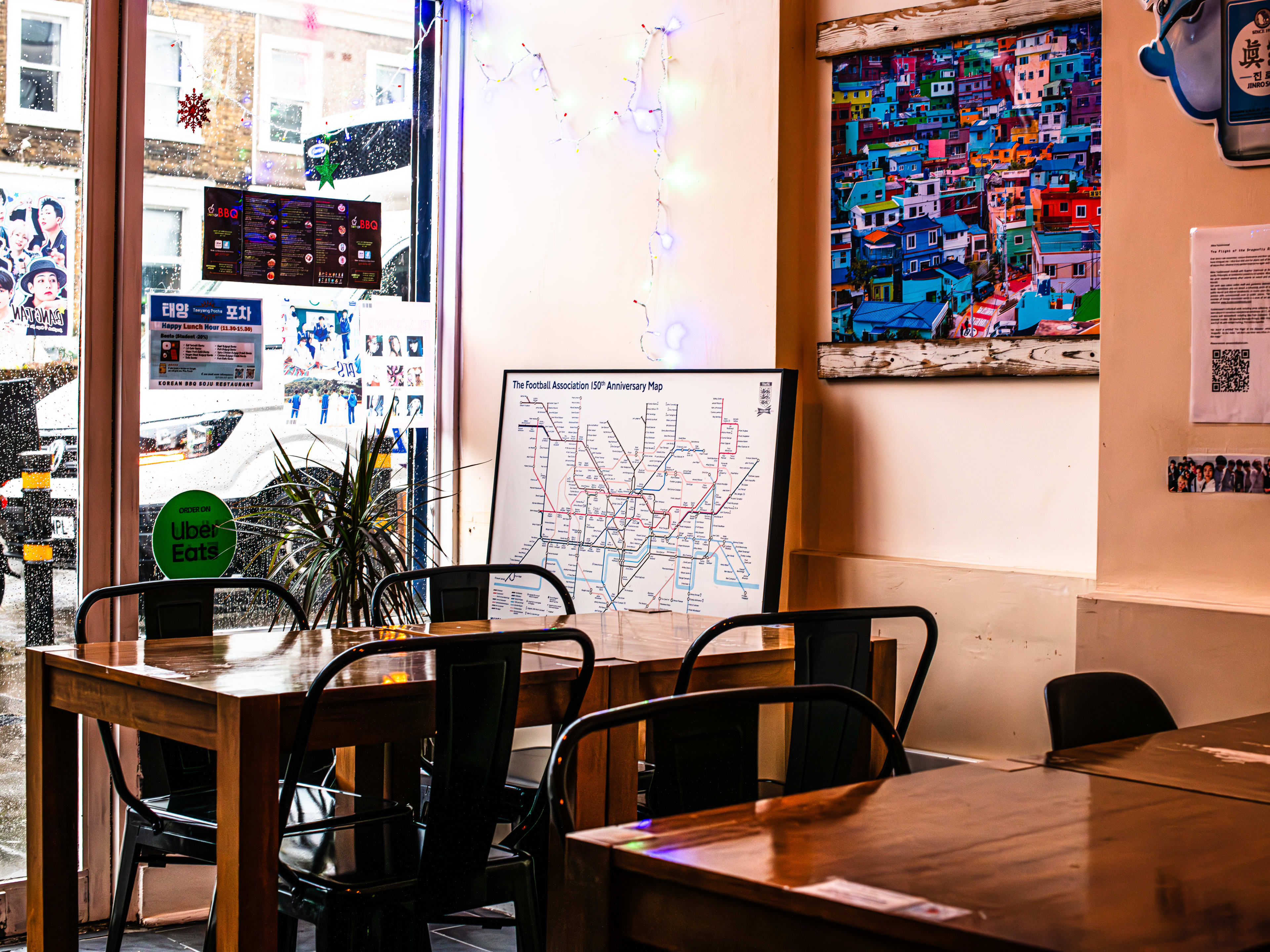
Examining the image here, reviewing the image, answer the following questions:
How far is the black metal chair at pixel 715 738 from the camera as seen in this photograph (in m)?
1.85

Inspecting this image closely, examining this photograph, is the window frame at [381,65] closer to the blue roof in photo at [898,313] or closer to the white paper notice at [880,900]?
the blue roof in photo at [898,313]

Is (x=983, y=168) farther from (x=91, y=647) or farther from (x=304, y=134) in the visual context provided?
(x=91, y=647)

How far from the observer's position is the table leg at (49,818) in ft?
9.70

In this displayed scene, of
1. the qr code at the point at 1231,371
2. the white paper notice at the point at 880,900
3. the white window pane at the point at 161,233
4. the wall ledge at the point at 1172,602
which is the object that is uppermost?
the white window pane at the point at 161,233

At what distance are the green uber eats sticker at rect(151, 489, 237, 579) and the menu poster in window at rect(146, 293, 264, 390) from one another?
0.37 m

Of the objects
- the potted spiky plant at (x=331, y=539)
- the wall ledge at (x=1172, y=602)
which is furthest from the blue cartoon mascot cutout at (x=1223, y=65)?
the potted spiky plant at (x=331, y=539)

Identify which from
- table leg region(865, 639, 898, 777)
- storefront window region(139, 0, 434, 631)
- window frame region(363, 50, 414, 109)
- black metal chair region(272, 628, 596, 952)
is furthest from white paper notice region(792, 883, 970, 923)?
window frame region(363, 50, 414, 109)

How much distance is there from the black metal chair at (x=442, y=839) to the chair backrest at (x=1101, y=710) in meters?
0.95

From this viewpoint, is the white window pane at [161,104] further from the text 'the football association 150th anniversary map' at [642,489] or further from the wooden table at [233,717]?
the wooden table at [233,717]

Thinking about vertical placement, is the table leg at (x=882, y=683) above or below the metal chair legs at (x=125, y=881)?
above

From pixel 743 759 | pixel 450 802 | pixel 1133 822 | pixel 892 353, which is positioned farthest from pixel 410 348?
pixel 1133 822

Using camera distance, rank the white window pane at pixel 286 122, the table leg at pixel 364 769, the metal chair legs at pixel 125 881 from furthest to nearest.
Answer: the white window pane at pixel 286 122 < the table leg at pixel 364 769 < the metal chair legs at pixel 125 881

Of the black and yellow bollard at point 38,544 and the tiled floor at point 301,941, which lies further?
the black and yellow bollard at point 38,544

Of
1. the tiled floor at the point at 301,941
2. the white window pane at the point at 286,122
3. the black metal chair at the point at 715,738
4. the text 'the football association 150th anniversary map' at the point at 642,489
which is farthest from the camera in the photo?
the white window pane at the point at 286,122
